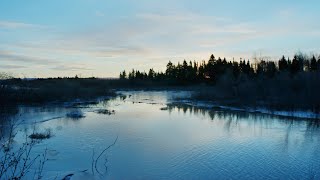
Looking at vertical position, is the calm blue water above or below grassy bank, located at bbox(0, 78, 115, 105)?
below

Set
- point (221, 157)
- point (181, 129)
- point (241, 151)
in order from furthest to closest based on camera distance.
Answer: point (181, 129) < point (241, 151) < point (221, 157)

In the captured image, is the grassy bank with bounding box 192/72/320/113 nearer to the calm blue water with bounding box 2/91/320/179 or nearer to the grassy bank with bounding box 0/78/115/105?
the calm blue water with bounding box 2/91/320/179

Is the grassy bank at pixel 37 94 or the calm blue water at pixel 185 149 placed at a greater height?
the grassy bank at pixel 37 94

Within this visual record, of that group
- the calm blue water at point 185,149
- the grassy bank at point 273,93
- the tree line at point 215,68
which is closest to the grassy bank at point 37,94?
the calm blue water at point 185,149

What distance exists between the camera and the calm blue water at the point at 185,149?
10609 mm

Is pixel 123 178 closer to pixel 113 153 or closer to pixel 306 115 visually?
pixel 113 153

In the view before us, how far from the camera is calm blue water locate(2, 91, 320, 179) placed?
418 inches

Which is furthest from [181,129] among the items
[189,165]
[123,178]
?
[123,178]

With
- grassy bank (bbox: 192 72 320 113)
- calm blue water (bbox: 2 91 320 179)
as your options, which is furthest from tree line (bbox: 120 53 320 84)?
calm blue water (bbox: 2 91 320 179)

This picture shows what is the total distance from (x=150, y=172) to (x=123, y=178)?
3.23 ft

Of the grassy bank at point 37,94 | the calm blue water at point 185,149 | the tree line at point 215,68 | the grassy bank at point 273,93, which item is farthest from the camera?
the tree line at point 215,68

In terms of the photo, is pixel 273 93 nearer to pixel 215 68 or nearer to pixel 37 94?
pixel 37 94

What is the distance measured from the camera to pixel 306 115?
84.3ft

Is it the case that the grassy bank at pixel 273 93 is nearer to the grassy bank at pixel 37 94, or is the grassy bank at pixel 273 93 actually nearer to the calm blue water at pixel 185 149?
the calm blue water at pixel 185 149
